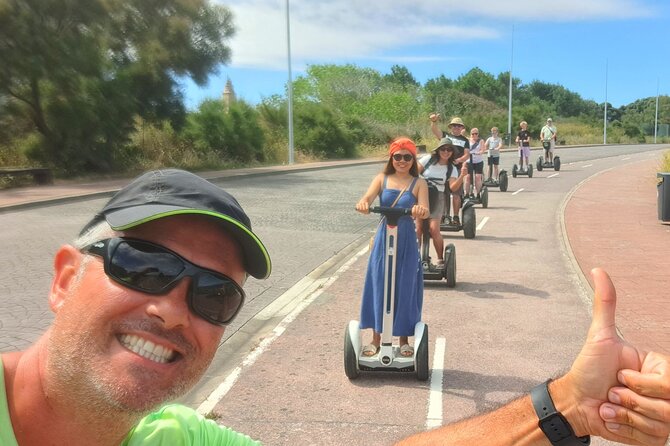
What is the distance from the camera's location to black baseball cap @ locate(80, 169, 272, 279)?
1502 mm

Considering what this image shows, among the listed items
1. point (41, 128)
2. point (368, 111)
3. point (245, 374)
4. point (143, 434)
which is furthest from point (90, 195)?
point (368, 111)

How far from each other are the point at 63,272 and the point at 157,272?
12.3 inches

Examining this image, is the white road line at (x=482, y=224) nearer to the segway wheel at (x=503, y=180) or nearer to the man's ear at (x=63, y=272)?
the segway wheel at (x=503, y=180)

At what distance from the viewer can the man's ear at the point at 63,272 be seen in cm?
161

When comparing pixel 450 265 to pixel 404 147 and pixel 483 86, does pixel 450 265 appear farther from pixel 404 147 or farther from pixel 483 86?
pixel 483 86

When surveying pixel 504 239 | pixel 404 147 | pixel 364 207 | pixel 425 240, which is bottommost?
pixel 504 239

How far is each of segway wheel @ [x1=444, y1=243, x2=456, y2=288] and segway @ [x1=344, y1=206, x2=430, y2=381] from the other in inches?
117

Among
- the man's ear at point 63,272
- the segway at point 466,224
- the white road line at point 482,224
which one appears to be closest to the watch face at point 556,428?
the man's ear at point 63,272

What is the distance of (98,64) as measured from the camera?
2492cm

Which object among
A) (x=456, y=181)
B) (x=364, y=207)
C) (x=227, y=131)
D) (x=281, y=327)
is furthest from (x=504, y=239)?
(x=227, y=131)

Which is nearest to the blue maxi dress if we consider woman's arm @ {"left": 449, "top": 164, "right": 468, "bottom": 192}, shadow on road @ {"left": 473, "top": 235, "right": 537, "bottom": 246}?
woman's arm @ {"left": 449, "top": 164, "right": 468, "bottom": 192}

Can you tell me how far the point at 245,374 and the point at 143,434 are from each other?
355 cm

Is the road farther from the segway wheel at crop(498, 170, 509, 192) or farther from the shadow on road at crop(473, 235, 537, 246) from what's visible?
the segway wheel at crop(498, 170, 509, 192)

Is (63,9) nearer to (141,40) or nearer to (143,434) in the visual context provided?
(141,40)
